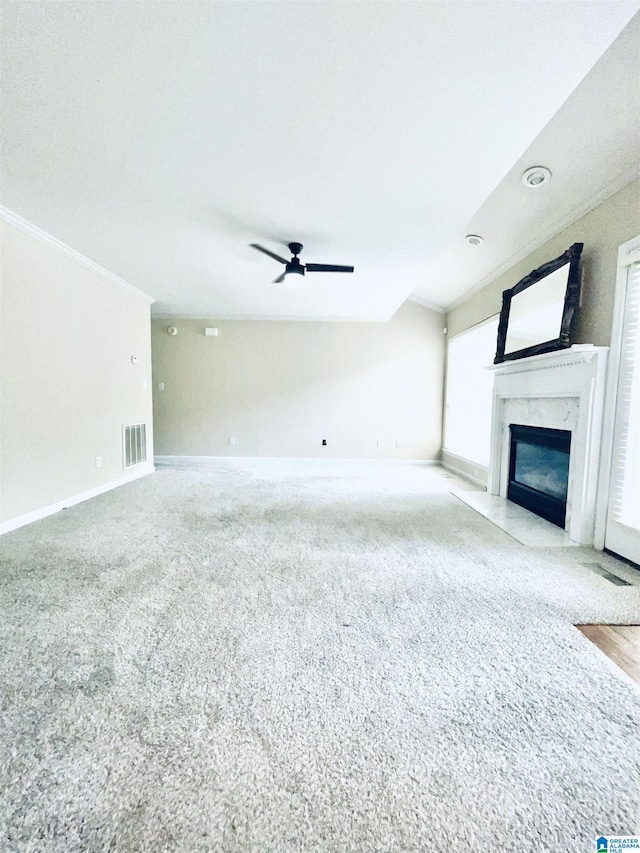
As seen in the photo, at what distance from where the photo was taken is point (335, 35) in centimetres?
136

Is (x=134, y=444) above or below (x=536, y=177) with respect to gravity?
below

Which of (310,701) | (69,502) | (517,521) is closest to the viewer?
(310,701)

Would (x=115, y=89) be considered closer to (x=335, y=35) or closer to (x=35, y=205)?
(x=335, y=35)

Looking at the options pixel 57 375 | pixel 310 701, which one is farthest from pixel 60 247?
pixel 310 701

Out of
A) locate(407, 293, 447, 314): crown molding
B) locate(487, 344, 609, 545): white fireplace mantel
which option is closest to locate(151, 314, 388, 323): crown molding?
locate(407, 293, 447, 314): crown molding

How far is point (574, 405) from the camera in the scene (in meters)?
2.60

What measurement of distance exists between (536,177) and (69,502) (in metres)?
4.92

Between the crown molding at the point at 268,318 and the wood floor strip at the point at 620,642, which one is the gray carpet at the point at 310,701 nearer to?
the wood floor strip at the point at 620,642

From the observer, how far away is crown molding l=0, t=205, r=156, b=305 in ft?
8.66

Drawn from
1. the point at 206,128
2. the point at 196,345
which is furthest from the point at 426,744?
the point at 196,345

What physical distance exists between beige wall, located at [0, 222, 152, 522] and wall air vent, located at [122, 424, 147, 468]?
119 mm

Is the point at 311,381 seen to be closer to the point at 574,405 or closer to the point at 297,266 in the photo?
the point at 297,266

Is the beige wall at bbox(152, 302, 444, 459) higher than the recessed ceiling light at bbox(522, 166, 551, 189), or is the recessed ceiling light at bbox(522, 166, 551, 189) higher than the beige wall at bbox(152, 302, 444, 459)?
the recessed ceiling light at bbox(522, 166, 551, 189)

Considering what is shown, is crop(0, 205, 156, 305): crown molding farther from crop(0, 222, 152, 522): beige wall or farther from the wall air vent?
the wall air vent
